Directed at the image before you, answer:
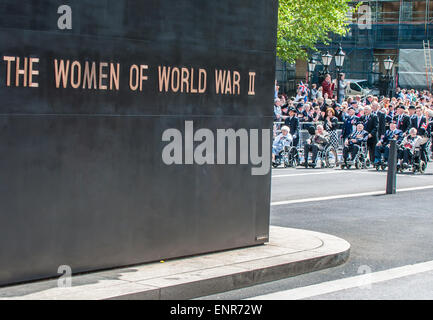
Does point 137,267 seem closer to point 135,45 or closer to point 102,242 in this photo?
point 102,242

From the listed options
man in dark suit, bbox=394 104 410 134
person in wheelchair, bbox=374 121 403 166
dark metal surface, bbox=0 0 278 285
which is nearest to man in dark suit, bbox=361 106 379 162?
person in wheelchair, bbox=374 121 403 166

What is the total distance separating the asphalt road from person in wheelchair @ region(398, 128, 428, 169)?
0.99 m

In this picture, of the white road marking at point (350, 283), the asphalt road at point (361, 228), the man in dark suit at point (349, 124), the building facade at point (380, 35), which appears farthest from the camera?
the building facade at point (380, 35)

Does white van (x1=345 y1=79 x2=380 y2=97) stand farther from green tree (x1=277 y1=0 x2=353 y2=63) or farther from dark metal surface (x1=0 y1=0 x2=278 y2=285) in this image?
dark metal surface (x1=0 y1=0 x2=278 y2=285)

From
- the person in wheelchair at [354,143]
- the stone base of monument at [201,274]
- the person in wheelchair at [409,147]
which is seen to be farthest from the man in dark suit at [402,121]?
the stone base of monument at [201,274]

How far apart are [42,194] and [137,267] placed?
48.4 inches

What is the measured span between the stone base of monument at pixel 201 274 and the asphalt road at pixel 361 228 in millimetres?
111

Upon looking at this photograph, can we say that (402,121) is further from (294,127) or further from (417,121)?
(294,127)

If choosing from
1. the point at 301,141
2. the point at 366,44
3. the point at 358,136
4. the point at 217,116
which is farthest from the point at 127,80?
the point at 366,44

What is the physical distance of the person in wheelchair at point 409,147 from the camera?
20875 mm

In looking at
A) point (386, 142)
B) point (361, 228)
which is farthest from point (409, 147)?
point (361, 228)

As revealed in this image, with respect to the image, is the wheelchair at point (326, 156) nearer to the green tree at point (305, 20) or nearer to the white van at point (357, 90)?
the green tree at point (305, 20)

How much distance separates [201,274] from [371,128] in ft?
51.8

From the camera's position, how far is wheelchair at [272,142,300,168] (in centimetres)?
2206
